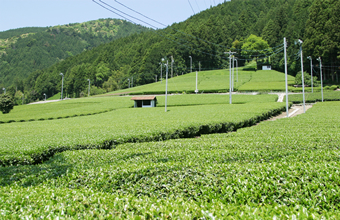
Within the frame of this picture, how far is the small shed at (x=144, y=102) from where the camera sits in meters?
54.3

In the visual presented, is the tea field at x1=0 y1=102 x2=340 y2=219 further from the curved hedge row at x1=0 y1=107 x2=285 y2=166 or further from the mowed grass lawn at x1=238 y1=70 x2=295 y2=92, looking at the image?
the mowed grass lawn at x1=238 y1=70 x2=295 y2=92

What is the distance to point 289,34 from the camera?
107125mm

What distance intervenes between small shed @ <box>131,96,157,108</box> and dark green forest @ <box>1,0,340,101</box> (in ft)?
115

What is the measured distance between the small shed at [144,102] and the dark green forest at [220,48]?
35.2 metres

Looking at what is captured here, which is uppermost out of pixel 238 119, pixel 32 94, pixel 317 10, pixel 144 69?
pixel 317 10

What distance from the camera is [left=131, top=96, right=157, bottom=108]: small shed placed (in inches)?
2140

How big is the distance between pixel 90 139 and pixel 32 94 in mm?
164408

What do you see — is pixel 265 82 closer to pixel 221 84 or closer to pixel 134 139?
pixel 221 84

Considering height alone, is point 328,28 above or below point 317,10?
below

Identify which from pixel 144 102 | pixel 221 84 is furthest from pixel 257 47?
pixel 144 102

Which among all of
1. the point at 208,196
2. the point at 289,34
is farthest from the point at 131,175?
the point at 289,34

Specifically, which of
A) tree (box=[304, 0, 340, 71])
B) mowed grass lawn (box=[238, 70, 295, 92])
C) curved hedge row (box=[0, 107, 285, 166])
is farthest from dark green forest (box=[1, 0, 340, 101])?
curved hedge row (box=[0, 107, 285, 166])

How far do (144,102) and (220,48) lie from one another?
82790 mm

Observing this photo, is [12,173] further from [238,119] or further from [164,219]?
[238,119]
